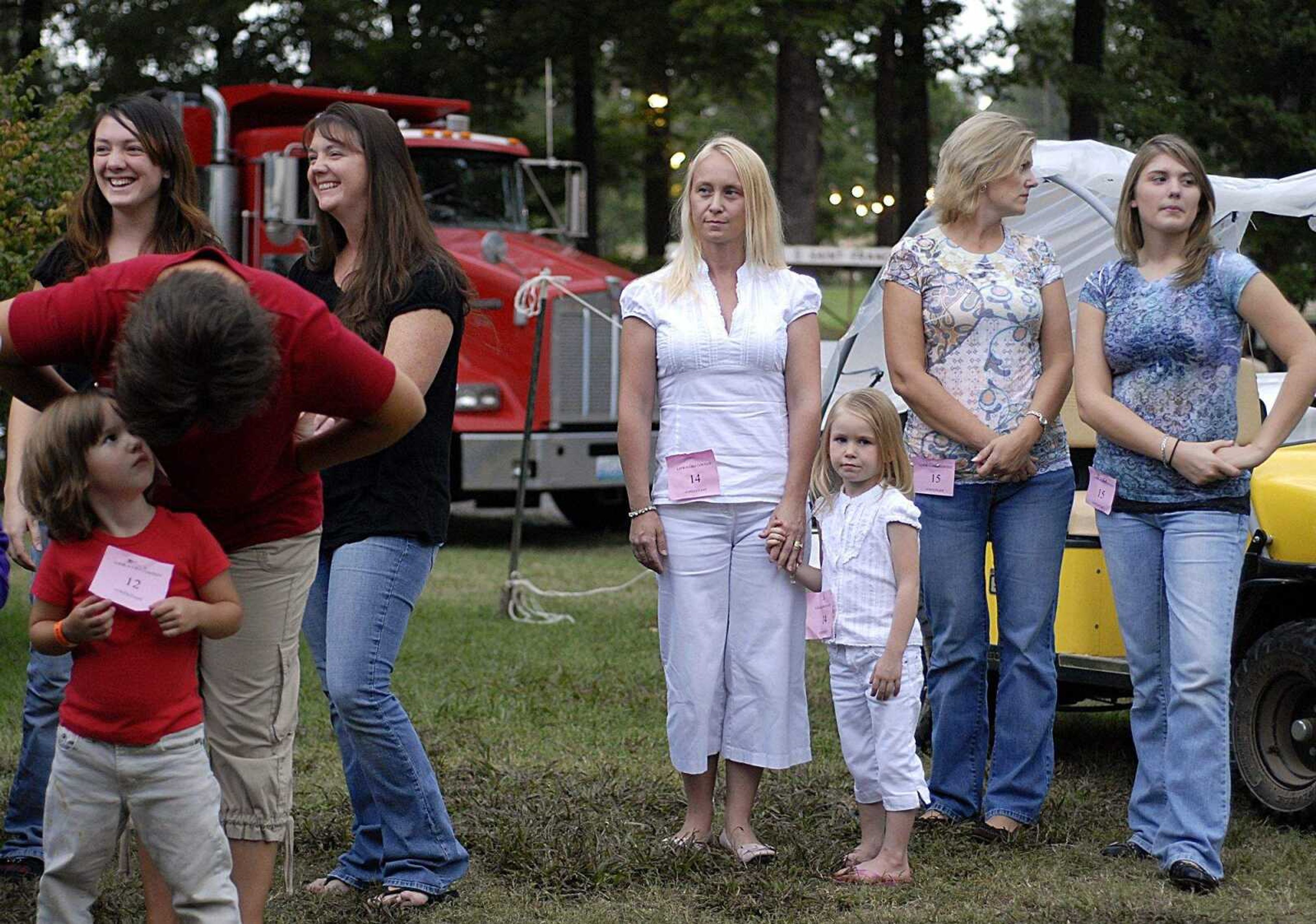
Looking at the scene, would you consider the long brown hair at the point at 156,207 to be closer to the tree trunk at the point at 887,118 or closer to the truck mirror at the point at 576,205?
the truck mirror at the point at 576,205

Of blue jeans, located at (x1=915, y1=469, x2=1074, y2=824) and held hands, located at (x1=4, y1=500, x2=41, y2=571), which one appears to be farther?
blue jeans, located at (x1=915, y1=469, x2=1074, y2=824)

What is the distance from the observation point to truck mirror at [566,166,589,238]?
524 inches

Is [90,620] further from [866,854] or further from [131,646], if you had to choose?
[866,854]

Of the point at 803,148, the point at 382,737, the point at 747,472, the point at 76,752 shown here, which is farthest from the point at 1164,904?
the point at 803,148

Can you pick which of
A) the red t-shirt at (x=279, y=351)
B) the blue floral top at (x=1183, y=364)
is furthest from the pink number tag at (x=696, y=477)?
the red t-shirt at (x=279, y=351)

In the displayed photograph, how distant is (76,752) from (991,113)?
3.20 meters

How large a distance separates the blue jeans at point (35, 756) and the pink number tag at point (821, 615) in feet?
6.50

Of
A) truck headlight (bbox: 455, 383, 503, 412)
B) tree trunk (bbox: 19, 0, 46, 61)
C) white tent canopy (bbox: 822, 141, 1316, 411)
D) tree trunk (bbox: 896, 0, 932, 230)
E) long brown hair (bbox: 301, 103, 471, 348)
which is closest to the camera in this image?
long brown hair (bbox: 301, 103, 471, 348)

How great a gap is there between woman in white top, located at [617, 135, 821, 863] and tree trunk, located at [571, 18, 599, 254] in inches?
705

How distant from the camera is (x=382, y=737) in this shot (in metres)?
4.10

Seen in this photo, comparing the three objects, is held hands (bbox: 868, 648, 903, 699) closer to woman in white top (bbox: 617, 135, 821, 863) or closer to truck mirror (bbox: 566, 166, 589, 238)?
woman in white top (bbox: 617, 135, 821, 863)

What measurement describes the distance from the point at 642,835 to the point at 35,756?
5.55 feet

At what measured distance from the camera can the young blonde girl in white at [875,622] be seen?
15.0ft

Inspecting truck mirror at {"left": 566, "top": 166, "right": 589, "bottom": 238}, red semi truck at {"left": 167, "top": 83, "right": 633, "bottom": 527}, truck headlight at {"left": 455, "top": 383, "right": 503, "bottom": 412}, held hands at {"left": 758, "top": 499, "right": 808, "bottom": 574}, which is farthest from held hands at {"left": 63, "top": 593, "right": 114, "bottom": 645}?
truck mirror at {"left": 566, "top": 166, "right": 589, "bottom": 238}
